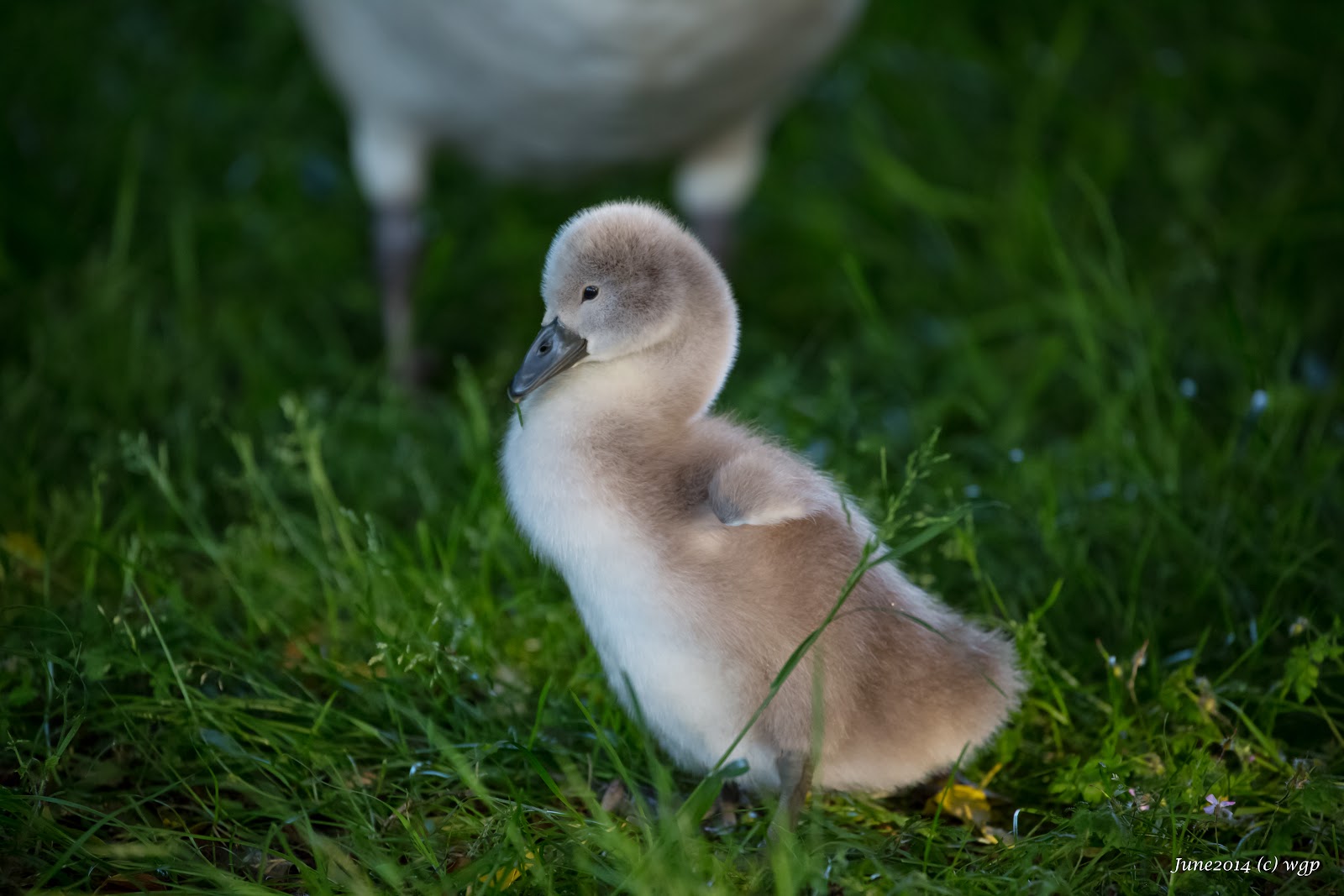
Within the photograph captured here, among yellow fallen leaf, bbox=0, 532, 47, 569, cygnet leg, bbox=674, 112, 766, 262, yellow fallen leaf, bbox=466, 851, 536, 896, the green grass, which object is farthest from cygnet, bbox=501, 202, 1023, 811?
cygnet leg, bbox=674, 112, 766, 262

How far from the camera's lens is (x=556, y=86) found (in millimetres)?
3857

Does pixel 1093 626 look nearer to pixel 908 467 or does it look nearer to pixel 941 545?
pixel 941 545

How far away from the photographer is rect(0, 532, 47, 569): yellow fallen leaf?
2867mm

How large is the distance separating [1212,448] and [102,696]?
7.38ft

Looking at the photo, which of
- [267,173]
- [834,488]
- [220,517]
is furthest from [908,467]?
[267,173]

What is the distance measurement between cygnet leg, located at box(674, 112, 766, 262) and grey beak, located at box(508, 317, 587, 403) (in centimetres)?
242

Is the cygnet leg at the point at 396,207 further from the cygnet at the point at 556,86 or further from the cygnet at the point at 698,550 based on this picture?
the cygnet at the point at 698,550

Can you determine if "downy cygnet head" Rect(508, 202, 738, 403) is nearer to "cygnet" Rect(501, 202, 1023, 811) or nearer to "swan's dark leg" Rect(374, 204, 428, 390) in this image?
"cygnet" Rect(501, 202, 1023, 811)

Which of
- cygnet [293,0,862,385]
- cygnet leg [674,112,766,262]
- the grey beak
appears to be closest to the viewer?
the grey beak

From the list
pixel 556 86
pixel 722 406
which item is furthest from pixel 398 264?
pixel 722 406

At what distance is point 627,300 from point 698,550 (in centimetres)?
37

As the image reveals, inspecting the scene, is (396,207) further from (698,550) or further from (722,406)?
(698,550)

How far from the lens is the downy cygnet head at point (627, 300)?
6.97 ft

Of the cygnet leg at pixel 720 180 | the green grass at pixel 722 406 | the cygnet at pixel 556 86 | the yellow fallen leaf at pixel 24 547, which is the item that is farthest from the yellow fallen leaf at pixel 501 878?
the cygnet leg at pixel 720 180
